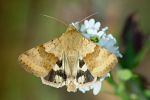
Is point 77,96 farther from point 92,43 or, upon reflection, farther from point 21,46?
point 92,43

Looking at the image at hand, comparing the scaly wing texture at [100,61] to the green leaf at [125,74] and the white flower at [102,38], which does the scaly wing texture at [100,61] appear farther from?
the green leaf at [125,74]

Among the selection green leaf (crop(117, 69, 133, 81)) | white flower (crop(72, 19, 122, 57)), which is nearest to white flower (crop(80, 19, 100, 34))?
white flower (crop(72, 19, 122, 57))

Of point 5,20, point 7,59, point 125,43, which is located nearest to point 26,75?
point 7,59

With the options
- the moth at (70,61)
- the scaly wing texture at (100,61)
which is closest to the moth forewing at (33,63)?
the moth at (70,61)

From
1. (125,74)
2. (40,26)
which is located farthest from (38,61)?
(40,26)

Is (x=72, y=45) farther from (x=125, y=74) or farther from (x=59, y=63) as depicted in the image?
(x=125, y=74)

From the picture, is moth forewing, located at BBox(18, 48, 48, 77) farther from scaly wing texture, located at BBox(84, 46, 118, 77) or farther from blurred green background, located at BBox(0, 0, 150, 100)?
blurred green background, located at BBox(0, 0, 150, 100)

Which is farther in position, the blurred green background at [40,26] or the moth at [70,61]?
the blurred green background at [40,26]
